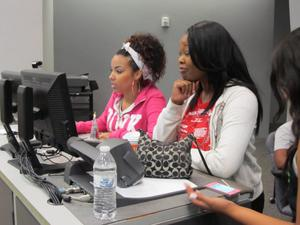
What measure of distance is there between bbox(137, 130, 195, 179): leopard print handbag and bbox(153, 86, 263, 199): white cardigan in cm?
12

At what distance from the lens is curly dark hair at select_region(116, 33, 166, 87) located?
2.19m

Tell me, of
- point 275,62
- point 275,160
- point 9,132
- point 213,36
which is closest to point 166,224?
point 275,62

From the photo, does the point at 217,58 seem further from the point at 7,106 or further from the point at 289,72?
the point at 7,106

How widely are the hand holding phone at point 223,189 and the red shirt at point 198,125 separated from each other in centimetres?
22

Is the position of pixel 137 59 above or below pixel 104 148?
above

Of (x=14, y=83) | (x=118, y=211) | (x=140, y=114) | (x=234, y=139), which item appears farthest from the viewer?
(x=140, y=114)

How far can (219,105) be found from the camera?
157 cm

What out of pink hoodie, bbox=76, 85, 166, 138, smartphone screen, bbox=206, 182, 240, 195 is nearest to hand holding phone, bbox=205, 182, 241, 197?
smartphone screen, bbox=206, 182, 240, 195

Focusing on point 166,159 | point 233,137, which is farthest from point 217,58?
point 166,159

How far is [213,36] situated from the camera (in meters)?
1.57

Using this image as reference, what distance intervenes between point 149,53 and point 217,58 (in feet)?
2.34

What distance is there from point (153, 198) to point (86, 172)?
0.34 meters

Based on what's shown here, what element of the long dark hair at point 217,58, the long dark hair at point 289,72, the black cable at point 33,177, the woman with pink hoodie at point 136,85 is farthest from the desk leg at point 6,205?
the long dark hair at point 289,72

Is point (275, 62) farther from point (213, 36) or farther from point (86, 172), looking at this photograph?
point (86, 172)
